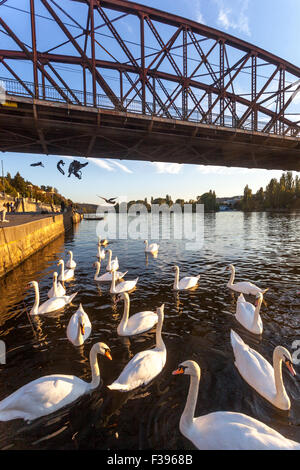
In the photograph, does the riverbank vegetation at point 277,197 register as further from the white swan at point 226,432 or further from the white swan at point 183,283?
the white swan at point 226,432

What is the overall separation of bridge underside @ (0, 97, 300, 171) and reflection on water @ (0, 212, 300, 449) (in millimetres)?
13210

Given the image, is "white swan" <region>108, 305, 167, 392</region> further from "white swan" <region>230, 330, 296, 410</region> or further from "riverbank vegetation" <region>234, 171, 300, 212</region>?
"riverbank vegetation" <region>234, 171, 300, 212</region>

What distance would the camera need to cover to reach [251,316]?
701 centimetres

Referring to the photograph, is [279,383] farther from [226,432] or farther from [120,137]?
[120,137]

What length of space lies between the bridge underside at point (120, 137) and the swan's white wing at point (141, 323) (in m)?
17.1

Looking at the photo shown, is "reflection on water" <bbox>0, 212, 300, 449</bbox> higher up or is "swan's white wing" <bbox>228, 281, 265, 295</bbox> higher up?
"swan's white wing" <bbox>228, 281, 265, 295</bbox>

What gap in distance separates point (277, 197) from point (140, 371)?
118421mm

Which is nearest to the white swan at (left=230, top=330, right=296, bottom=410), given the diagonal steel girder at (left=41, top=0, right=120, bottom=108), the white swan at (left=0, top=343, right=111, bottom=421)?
the white swan at (left=0, top=343, right=111, bottom=421)

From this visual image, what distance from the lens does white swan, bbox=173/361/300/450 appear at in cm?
293

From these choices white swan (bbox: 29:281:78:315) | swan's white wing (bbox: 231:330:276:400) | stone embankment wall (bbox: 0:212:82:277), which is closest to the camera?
swan's white wing (bbox: 231:330:276:400)

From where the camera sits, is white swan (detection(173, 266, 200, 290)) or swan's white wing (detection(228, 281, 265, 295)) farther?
Answer: white swan (detection(173, 266, 200, 290))

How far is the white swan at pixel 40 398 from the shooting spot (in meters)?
3.77

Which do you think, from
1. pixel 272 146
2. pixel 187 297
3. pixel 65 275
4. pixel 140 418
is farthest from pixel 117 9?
pixel 140 418

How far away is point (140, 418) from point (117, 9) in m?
34.5
